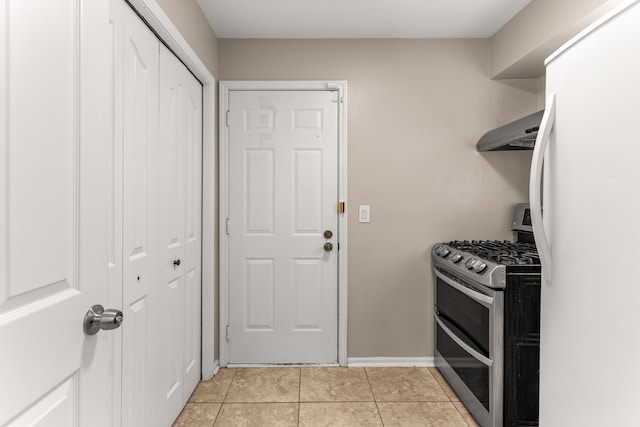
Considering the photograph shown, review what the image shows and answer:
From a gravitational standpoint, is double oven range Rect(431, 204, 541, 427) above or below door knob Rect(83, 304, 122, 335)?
below

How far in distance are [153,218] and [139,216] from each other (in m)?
0.13

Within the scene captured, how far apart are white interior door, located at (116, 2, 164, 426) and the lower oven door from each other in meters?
1.71

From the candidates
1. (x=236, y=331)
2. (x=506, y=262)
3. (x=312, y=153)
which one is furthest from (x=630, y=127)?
(x=236, y=331)

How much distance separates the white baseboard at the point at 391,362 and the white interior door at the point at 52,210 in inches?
83.7

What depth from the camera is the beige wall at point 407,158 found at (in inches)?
108

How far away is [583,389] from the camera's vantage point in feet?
3.51

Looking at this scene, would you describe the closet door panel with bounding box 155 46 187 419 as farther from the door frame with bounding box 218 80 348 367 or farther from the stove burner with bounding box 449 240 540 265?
the stove burner with bounding box 449 240 540 265

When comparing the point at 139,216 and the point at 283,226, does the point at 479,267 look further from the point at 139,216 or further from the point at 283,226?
the point at 139,216

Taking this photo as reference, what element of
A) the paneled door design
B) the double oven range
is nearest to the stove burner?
the double oven range

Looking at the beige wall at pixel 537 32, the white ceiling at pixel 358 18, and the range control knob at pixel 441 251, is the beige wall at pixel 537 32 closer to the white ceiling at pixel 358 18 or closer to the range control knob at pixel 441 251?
the white ceiling at pixel 358 18

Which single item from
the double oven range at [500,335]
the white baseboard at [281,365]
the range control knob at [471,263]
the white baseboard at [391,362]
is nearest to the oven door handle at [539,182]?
the double oven range at [500,335]

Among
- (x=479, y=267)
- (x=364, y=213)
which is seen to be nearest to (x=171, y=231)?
(x=364, y=213)

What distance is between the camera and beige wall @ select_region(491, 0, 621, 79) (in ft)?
6.15

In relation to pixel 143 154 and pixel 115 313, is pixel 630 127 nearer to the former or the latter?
pixel 115 313
